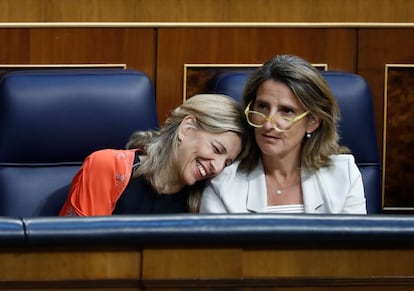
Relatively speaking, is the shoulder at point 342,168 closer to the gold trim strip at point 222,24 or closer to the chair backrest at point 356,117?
the chair backrest at point 356,117

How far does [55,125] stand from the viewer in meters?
1.50

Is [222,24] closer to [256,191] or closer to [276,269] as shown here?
[256,191]

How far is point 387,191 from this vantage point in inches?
77.1

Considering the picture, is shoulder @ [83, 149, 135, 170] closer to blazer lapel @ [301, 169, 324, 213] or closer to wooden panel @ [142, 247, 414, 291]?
blazer lapel @ [301, 169, 324, 213]

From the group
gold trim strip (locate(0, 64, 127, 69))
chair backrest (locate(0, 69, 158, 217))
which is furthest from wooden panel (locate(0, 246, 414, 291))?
gold trim strip (locate(0, 64, 127, 69))

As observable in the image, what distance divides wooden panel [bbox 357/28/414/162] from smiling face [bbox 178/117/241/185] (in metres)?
0.61

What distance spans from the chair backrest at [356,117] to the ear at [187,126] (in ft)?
0.43

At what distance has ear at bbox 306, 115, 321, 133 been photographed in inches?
55.9

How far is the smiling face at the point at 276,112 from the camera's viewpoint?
1395mm

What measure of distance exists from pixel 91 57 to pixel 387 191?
2.01 feet
